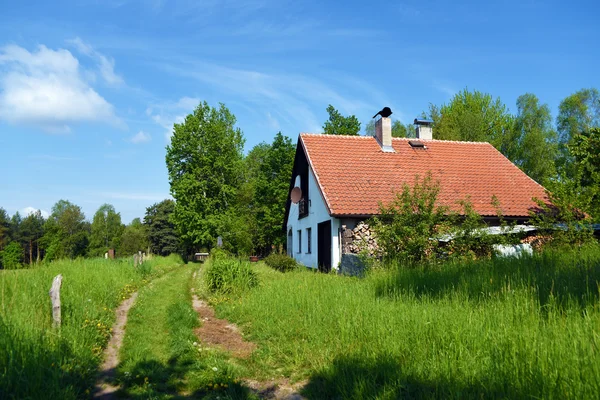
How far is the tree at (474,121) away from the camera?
3554 centimetres

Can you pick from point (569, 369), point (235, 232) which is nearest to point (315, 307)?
point (569, 369)

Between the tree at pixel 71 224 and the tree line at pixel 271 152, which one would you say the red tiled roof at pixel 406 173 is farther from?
the tree at pixel 71 224

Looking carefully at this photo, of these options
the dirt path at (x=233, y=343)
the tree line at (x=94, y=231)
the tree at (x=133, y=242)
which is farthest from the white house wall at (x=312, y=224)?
the tree at (x=133, y=242)

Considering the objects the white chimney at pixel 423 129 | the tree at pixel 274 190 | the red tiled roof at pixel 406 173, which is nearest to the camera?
the red tiled roof at pixel 406 173

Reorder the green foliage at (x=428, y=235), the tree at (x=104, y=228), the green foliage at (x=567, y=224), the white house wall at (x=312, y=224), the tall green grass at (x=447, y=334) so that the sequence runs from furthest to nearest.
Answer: the tree at (x=104, y=228) < the white house wall at (x=312, y=224) < the green foliage at (x=428, y=235) < the green foliage at (x=567, y=224) < the tall green grass at (x=447, y=334)

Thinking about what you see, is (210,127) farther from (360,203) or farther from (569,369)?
(569,369)

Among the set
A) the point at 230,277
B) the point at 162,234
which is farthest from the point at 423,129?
the point at 162,234

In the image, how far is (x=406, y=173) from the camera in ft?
65.5

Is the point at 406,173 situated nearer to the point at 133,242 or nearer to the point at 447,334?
the point at 447,334

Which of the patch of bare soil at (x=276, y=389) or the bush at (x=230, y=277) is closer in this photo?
the patch of bare soil at (x=276, y=389)

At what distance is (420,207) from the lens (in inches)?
521

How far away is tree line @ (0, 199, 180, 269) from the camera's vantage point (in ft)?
227

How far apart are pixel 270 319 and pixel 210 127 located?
36.4m

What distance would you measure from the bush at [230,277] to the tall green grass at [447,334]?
3.01 metres
